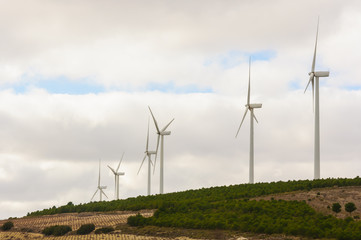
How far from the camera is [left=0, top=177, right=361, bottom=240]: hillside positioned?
238 feet

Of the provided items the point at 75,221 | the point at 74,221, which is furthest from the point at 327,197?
the point at 74,221

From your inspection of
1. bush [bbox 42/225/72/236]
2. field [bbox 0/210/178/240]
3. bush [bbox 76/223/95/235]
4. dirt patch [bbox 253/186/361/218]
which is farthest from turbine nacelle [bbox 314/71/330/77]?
bush [bbox 42/225/72/236]

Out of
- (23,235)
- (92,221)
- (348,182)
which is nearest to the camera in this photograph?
(23,235)

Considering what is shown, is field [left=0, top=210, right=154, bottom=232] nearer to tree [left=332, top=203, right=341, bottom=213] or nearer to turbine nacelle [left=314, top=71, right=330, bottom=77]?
tree [left=332, top=203, right=341, bottom=213]

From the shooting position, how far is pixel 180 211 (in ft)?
307

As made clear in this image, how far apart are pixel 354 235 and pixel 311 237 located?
17.1 feet

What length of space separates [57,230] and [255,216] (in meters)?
27.3

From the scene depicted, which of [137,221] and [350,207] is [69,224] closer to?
[137,221]

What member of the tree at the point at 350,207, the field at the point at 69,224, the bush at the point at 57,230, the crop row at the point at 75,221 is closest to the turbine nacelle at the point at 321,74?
the tree at the point at 350,207

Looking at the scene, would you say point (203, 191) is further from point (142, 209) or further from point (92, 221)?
point (92, 221)

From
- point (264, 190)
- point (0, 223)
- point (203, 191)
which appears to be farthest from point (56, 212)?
point (264, 190)

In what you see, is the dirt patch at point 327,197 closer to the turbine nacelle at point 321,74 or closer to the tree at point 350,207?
the tree at point 350,207

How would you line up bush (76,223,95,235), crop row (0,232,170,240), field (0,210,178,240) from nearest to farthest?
1. crop row (0,232,170,240)
2. field (0,210,178,240)
3. bush (76,223,95,235)

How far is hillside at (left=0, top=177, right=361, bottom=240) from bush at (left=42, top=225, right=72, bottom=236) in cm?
364
